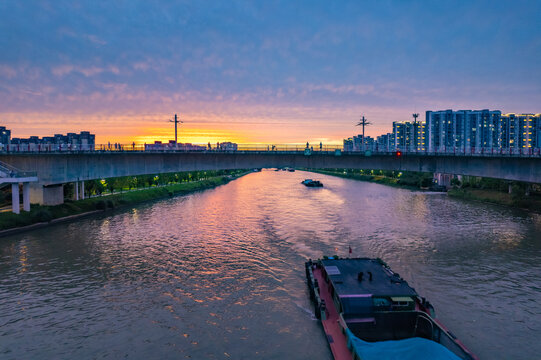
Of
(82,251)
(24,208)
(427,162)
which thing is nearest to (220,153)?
(82,251)

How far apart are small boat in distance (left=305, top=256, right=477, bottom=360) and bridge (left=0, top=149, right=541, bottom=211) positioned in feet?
85.5

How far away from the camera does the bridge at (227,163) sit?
145ft

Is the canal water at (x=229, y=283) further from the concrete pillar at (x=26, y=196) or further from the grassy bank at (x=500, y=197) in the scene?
the grassy bank at (x=500, y=197)

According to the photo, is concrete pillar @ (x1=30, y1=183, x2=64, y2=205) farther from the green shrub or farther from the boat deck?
the boat deck

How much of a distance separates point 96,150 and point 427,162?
153ft

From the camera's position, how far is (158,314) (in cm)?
2062

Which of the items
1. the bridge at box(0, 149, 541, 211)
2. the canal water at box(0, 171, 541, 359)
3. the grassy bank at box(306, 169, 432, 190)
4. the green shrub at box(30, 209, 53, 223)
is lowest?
the canal water at box(0, 171, 541, 359)

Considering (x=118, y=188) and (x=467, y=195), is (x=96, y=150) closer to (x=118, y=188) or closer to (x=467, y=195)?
(x=118, y=188)

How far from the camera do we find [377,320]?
1748 cm

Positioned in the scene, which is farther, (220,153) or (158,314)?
(220,153)

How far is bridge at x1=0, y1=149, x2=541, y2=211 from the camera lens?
44.3 meters

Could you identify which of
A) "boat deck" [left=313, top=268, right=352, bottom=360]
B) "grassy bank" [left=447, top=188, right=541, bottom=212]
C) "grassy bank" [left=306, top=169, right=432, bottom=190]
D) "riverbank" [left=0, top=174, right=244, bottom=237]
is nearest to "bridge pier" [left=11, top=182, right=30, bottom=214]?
"riverbank" [left=0, top=174, right=244, bottom=237]

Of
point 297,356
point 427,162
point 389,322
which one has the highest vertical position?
point 427,162

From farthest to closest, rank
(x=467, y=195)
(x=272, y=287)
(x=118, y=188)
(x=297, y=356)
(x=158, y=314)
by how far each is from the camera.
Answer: (x=118, y=188) → (x=467, y=195) → (x=272, y=287) → (x=158, y=314) → (x=297, y=356)
